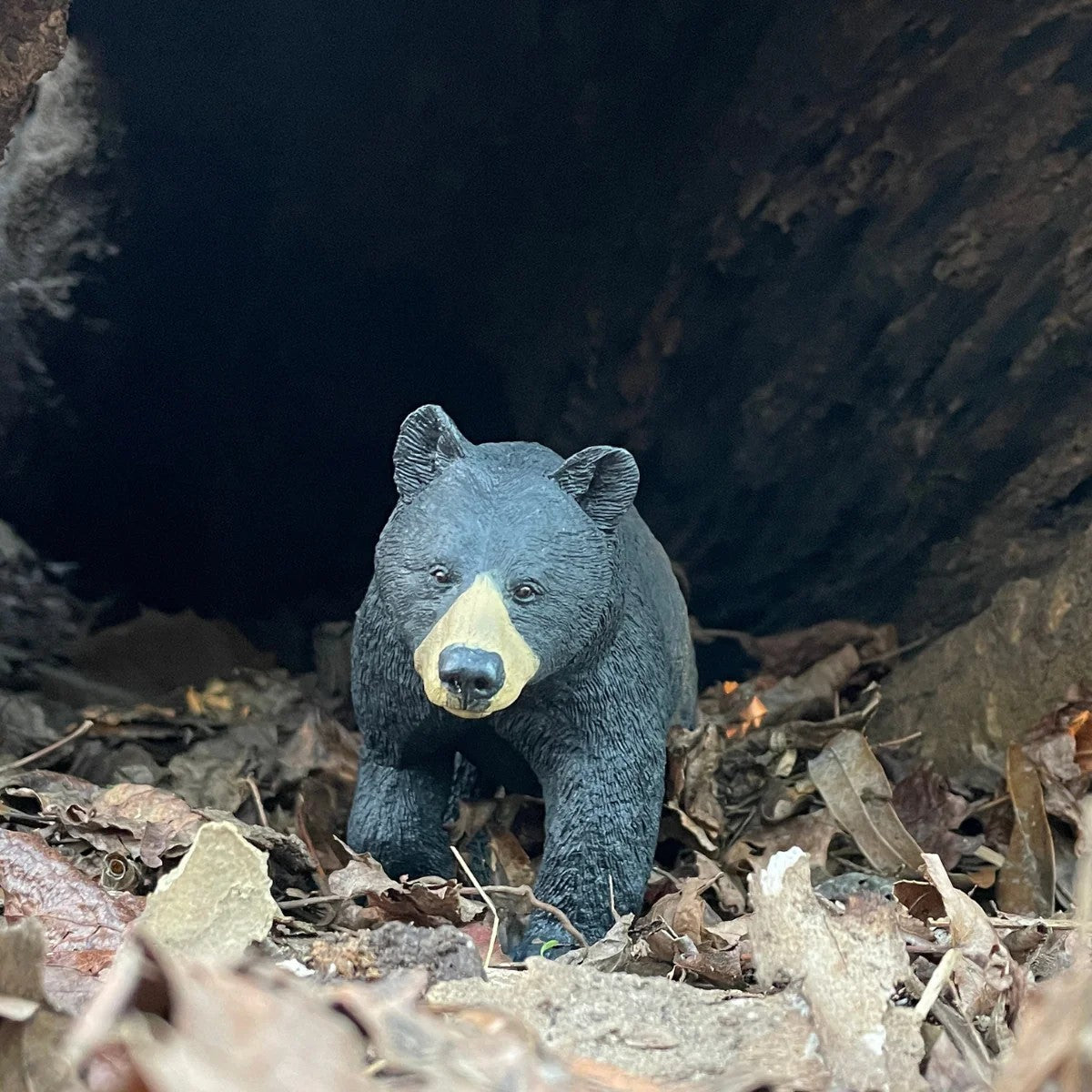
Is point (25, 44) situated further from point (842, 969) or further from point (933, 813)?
point (933, 813)

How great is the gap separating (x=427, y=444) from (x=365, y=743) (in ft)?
2.05

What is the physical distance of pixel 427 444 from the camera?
2.06 m

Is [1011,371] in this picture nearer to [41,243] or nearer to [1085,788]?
[1085,788]

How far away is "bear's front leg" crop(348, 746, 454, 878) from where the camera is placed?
2123 millimetres

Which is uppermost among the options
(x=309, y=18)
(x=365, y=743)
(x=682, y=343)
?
(x=309, y=18)

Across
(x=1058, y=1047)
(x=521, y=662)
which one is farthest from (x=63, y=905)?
(x=1058, y=1047)

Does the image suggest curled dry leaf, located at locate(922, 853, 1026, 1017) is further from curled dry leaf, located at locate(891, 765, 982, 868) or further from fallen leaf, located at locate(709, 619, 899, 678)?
fallen leaf, located at locate(709, 619, 899, 678)

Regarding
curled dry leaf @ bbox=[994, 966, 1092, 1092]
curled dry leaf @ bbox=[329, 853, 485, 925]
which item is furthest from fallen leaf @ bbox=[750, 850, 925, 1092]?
curled dry leaf @ bbox=[329, 853, 485, 925]

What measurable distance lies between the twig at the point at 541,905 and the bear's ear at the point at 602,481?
67 centimetres

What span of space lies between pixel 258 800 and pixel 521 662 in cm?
88

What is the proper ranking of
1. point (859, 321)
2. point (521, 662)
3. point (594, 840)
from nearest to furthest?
point (521, 662) → point (594, 840) → point (859, 321)

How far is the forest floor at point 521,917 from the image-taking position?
0.82 metres

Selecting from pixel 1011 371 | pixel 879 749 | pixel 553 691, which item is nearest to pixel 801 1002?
pixel 553 691

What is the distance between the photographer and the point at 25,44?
203 centimetres
